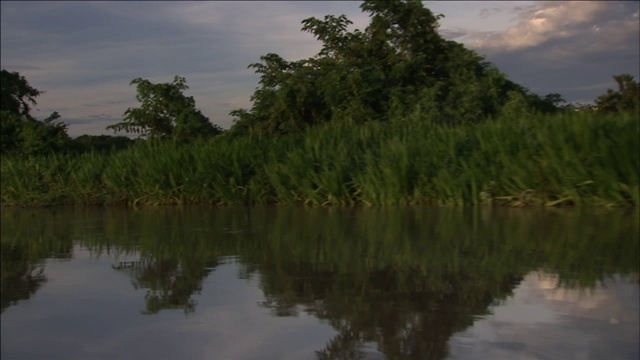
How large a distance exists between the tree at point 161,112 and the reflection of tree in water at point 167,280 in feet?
31.5

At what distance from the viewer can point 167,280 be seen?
3488 mm

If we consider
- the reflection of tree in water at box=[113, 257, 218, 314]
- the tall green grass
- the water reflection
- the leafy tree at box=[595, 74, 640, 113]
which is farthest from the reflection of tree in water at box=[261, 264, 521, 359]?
the leafy tree at box=[595, 74, 640, 113]

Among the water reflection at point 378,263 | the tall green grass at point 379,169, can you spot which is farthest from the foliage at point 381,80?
the water reflection at point 378,263

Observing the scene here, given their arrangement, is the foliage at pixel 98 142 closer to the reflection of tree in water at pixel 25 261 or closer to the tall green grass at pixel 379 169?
the tall green grass at pixel 379 169

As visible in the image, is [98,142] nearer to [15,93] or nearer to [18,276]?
[15,93]

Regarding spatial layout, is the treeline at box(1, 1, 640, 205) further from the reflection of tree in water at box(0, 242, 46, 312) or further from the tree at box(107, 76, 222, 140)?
the reflection of tree in water at box(0, 242, 46, 312)

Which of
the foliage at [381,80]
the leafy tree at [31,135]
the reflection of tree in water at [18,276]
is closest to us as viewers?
the reflection of tree in water at [18,276]

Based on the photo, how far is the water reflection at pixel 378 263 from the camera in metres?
2.54

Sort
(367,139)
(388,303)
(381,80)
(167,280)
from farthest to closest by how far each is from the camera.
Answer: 1. (381,80)
2. (367,139)
3. (167,280)
4. (388,303)

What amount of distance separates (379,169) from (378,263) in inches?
164

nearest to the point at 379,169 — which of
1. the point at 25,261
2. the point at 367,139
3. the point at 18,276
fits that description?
the point at 367,139

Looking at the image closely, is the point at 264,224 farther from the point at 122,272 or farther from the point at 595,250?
the point at 595,250

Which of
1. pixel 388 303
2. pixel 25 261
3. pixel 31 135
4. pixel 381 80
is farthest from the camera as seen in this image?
pixel 31 135

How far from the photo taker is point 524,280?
10.2 feet
